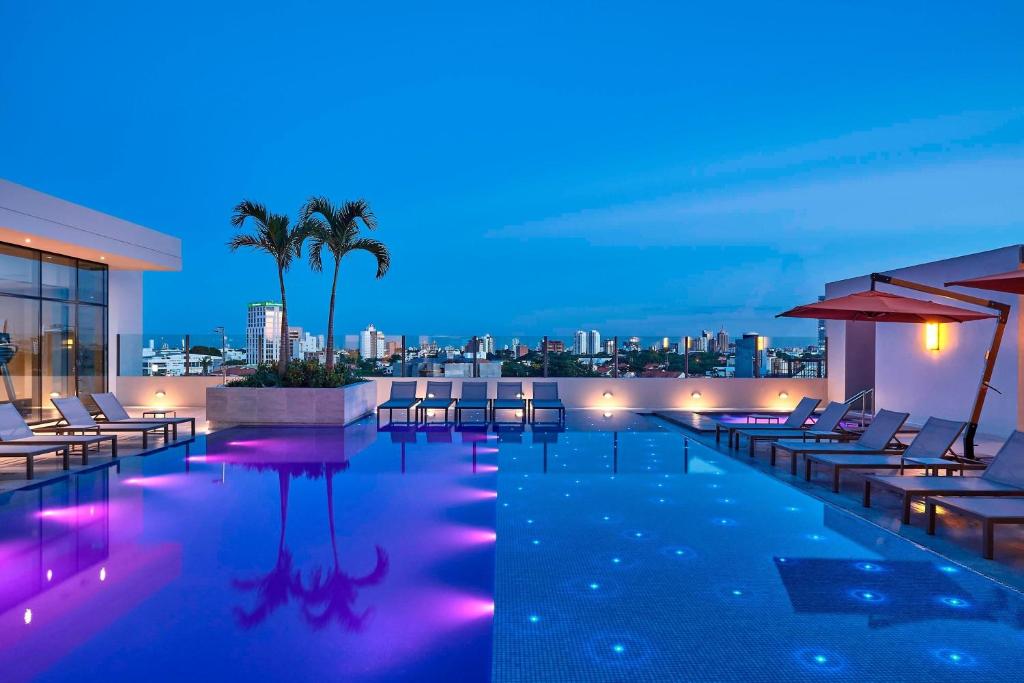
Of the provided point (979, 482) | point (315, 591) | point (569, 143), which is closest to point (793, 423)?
point (979, 482)

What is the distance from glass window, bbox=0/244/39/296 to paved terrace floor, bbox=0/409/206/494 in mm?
3679

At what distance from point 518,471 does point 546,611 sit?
3.87 metres

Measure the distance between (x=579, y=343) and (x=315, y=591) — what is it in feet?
42.3

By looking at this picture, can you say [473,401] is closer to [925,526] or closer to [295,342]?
[295,342]

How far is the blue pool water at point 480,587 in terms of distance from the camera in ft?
9.75

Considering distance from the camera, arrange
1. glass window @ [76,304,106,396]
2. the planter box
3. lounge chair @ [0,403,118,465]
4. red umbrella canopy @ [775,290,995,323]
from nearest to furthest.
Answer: lounge chair @ [0,403,118,465] → red umbrella canopy @ [775,290,995,323] → the planter box → glass window @ [76,304,106,396]

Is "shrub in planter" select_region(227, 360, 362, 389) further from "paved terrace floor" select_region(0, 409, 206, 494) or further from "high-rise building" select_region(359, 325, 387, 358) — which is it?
"high-rise building" select_region(359, 325, 387, 358)

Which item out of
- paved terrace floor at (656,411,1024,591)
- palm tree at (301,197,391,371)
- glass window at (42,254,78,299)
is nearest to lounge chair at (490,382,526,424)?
palm tree at (301,197,391,371)

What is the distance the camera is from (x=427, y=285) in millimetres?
53688

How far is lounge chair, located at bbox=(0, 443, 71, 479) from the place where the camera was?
6.84 m

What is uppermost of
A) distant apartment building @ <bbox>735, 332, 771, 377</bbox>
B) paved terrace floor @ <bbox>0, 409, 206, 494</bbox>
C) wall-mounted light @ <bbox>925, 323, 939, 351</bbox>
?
wall-mounted light @ <bbox>925, 323, 939, 351</bbox>

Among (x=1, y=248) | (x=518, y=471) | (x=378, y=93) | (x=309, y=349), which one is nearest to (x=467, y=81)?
(x=378, y=93)

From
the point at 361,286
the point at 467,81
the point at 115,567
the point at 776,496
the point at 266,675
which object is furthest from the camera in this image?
the point at 361,286

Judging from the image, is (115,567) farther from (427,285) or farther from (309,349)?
(427,285)
